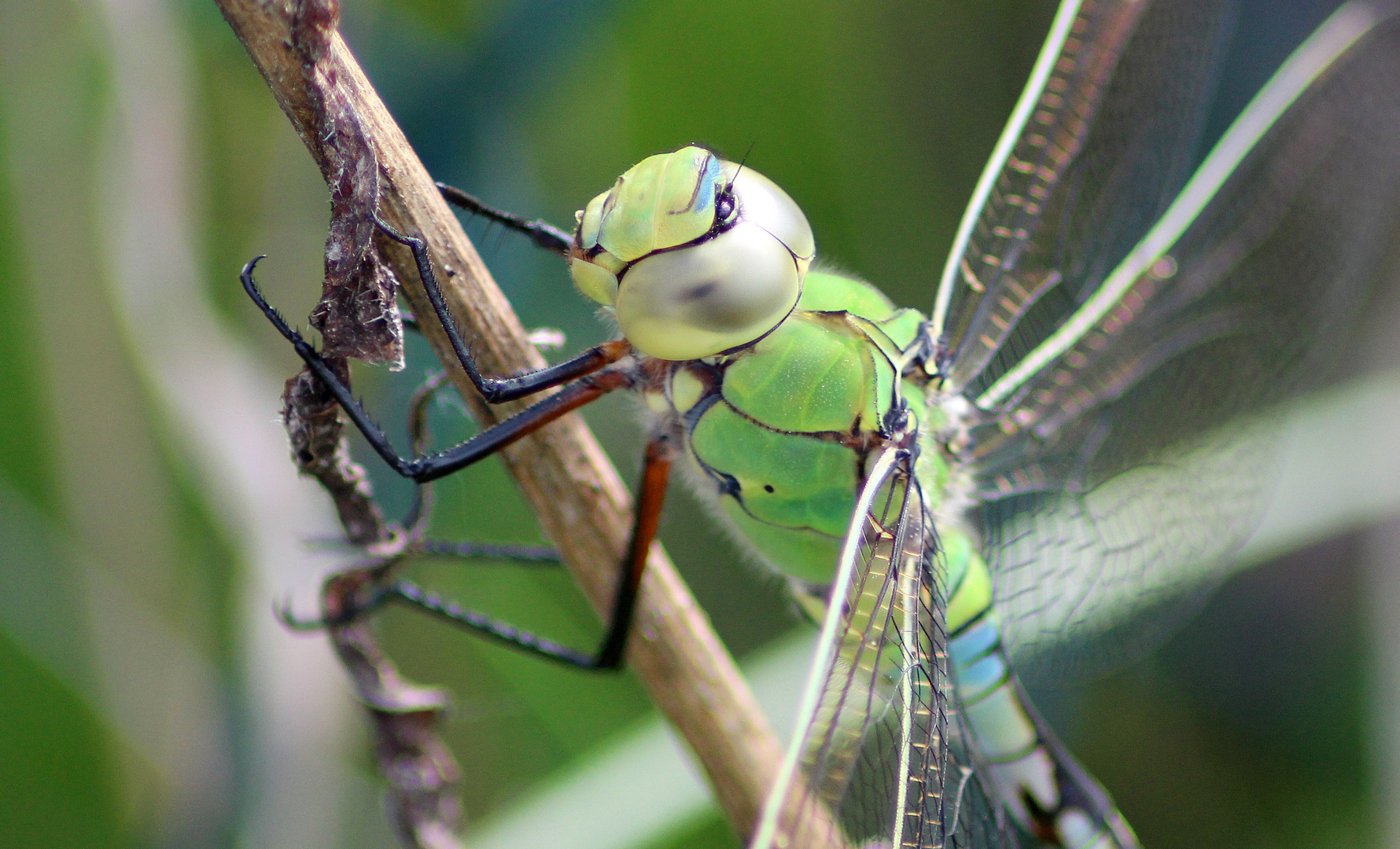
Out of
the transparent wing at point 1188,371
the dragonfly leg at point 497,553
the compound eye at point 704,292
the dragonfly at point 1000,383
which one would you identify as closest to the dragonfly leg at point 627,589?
the dragonfly at point 1000,383

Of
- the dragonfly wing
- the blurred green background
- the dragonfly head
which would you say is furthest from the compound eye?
the dragonfly wing

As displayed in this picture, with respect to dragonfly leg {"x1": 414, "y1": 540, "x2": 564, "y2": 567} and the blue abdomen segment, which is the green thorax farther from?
dragonfly leg {"x1": 414, "y1": 540, "x2": 564, "y2": 567}

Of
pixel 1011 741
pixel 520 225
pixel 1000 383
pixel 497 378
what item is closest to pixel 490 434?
pixel 497 378

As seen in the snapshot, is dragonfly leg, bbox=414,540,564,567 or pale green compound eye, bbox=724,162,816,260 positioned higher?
pale green compound eye, bbox=724,162,816,260

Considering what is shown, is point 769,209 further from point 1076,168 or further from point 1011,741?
point 1011,741

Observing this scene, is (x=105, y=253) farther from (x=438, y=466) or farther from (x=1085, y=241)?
(x=1085, y=241)

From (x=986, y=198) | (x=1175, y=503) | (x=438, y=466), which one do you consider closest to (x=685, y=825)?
(x=438, y=466)

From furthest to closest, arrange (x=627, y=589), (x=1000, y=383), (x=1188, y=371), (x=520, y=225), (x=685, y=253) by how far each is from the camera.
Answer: (x=1188, y=371) < (x=1000, y=383) < (x=627, y=589) < (x=520, y=225) < (x=685, y=253)
